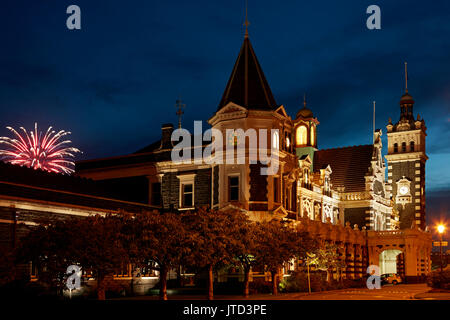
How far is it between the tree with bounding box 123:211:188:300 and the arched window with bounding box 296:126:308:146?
1999 inches

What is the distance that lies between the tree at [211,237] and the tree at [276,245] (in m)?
3.04

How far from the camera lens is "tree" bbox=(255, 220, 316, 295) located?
40.2m

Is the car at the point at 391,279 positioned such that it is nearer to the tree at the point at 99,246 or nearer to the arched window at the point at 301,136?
the arched window at the point at 301,136

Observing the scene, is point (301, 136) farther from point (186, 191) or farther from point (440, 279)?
point (440, 279)

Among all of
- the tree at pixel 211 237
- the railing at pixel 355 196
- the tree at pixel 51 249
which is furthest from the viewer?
the railing at pixel 355 196

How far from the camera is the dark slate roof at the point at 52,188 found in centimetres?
3606

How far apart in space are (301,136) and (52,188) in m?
45.2

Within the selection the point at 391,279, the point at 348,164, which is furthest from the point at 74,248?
the point at 348,164

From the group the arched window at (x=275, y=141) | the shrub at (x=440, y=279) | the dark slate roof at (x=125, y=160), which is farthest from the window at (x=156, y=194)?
the shrub at (x=440, y=279)

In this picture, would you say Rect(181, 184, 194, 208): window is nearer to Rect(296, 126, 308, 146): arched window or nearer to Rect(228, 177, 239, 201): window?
Rect(228, 177, 239, 201): window

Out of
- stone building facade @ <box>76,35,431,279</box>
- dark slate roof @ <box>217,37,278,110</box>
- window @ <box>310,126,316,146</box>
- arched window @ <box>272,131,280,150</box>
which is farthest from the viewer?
window @ <box>310,126,316,146</box>

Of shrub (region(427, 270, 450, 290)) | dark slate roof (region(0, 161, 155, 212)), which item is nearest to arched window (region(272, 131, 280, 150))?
dark slate roof (region(0, 161, 155, 212))
